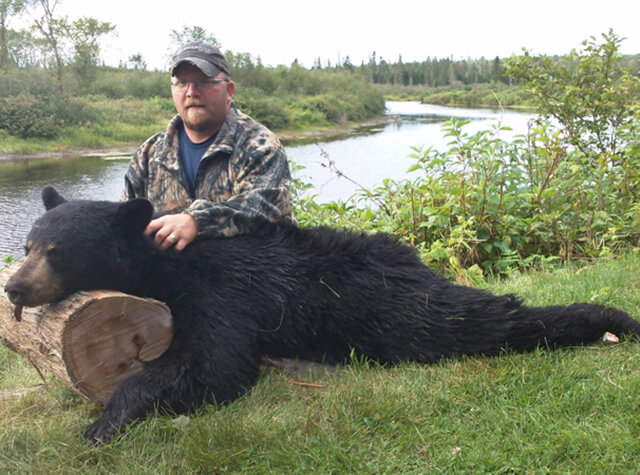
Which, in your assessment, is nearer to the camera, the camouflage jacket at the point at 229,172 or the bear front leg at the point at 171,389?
the bear front leg at the point at 171,389

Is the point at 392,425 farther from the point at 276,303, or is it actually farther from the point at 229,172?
the point at 229,172

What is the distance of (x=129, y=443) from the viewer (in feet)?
8.04

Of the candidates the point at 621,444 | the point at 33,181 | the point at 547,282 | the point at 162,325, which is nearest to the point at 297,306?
the point at 162,325

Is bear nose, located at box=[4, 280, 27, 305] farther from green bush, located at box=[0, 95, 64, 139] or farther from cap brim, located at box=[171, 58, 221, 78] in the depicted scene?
green bush, located at box=[0, 95, 64, 139]

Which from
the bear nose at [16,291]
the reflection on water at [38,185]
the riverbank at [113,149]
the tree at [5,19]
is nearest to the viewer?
the bear nose at [16,291]

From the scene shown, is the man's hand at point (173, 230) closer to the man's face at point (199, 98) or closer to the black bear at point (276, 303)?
the black bear at point (276, 303)

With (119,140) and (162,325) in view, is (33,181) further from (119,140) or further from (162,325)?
(162,325)

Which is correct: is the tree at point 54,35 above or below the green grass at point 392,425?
above

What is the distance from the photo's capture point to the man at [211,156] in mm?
3596

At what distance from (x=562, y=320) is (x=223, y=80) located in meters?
2.65

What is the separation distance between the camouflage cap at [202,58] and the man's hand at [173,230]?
107 centimetres

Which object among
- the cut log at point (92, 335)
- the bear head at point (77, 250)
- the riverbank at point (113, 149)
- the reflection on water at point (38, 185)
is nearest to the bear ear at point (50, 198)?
the bear head at point (77, 250)

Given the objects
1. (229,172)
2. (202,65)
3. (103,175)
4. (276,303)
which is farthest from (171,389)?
(103,175)

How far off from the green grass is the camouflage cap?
6.62 feet
